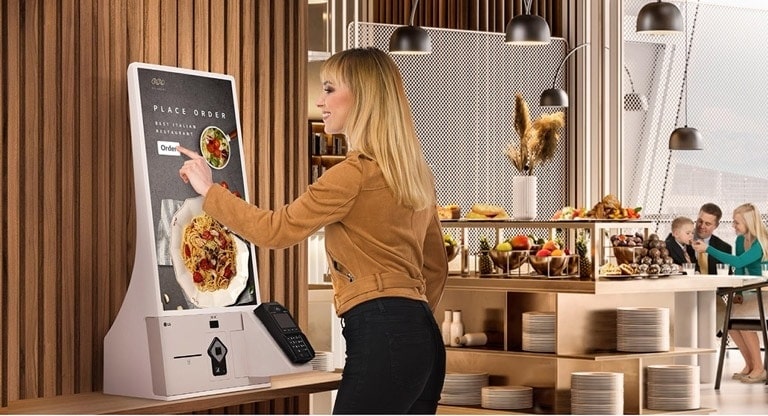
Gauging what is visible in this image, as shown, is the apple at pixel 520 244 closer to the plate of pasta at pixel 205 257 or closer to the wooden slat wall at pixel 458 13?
the plate of pasta at pixel 205 257

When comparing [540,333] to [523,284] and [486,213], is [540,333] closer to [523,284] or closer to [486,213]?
[523,284]

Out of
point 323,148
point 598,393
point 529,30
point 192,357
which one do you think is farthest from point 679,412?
point 323,148

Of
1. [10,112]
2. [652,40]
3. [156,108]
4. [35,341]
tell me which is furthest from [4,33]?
[652,40]

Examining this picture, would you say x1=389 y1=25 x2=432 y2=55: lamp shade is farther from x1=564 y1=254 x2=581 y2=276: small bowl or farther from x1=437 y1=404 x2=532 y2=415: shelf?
x1=437 y1=404 x2=532 y2=415: shelf

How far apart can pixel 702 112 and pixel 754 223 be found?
3992mm

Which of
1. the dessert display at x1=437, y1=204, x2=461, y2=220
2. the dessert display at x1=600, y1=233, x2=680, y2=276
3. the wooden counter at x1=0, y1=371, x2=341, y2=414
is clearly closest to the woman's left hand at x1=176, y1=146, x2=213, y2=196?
the wooden counter at x1=0, y1=371, x2=341, y2=414

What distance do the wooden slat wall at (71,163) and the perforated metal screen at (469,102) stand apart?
681cm

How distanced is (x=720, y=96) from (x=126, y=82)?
11.6 m

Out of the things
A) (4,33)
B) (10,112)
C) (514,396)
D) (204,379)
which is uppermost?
(4,33)

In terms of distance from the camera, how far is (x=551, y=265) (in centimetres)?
624

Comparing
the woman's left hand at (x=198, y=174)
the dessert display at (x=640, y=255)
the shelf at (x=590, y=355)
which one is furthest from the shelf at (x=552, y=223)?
the woman's left hand at (x=198, y=174)

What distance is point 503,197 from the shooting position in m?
11.1

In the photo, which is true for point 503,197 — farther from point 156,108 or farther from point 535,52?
point 156,108

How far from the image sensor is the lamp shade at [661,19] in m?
7.60
